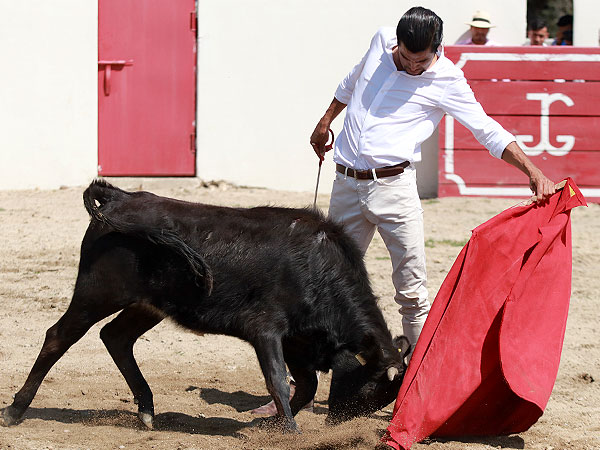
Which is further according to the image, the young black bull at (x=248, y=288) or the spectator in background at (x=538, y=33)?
the spectator in background at (x=538, y=33)

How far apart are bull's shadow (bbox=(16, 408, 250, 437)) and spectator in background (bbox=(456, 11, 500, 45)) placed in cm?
653

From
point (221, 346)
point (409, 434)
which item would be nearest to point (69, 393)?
point (221, 346)

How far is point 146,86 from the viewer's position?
34.2 feet

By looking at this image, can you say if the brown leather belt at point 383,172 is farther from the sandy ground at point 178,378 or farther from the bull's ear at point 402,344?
the sandy ground at point 178,378

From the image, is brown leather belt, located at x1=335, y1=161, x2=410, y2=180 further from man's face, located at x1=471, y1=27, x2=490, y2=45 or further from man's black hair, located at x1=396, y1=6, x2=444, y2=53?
man's face, located at x1=471, y1=27, x2=490, y2=45

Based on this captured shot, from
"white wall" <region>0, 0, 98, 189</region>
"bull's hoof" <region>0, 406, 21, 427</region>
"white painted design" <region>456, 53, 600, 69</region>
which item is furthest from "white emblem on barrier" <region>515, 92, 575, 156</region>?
"bull's hoof" <region>0, 406, 21, 427</region>

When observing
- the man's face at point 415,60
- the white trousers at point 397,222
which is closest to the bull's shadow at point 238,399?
the white trousers at point 397,222

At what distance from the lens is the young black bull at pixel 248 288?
4.38 m

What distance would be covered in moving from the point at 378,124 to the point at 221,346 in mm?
2022

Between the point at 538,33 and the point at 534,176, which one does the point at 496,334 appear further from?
the point at 538,33

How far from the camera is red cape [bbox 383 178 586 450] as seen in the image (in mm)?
4250

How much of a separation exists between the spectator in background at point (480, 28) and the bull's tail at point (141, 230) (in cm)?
652

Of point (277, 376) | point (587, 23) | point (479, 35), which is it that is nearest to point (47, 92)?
point (479, 35)

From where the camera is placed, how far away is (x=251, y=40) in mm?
10523
